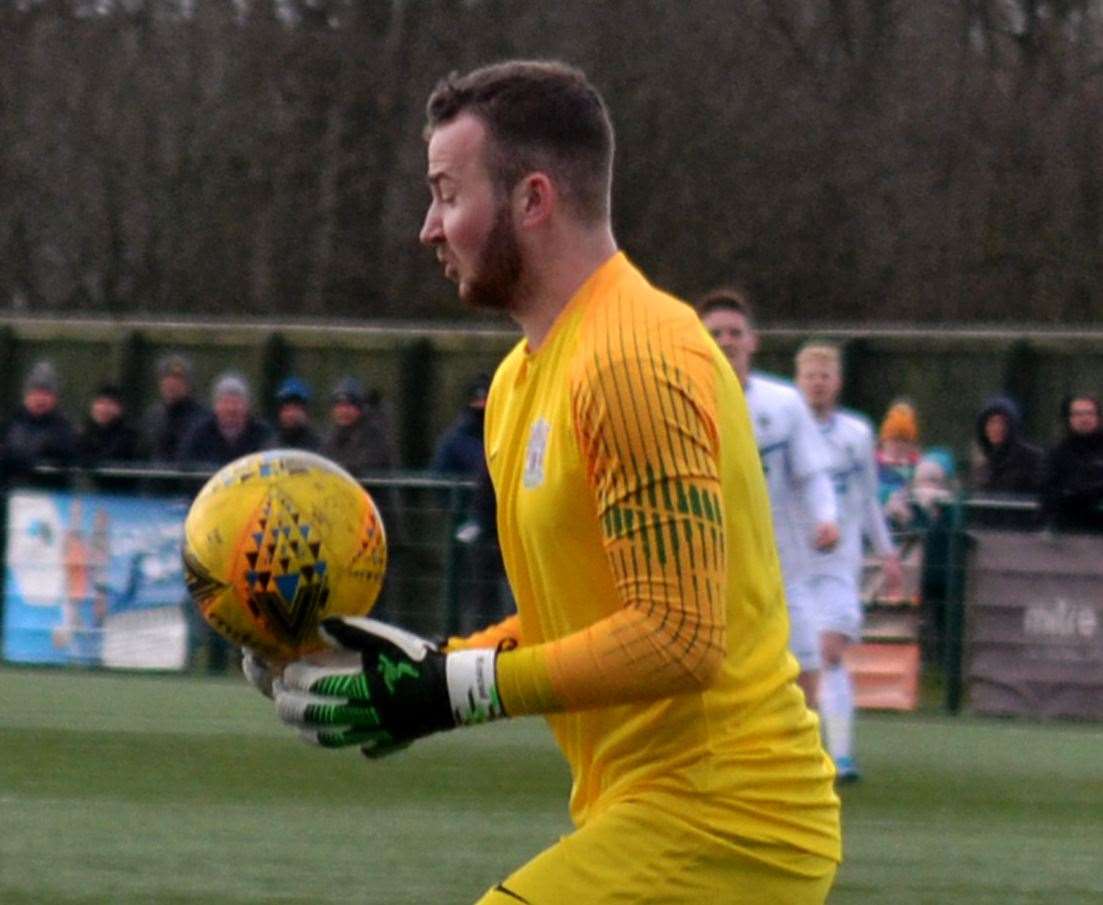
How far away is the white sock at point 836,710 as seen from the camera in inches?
446

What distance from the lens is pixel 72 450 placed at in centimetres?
1625

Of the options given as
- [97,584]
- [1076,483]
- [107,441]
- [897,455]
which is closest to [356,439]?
[107,441]

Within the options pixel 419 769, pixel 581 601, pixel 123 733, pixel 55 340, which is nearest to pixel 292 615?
pixel 581 601

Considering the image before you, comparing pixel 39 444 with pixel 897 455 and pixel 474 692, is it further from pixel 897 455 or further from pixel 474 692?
pixel 474 692

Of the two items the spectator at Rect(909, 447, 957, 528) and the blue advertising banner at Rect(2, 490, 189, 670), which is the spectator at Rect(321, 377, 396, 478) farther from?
the spectator at Rect(909, 447, 957, 528)

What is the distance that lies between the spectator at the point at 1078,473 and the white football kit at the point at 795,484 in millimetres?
4246

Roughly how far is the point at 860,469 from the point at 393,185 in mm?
15618

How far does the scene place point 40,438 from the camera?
16.3m

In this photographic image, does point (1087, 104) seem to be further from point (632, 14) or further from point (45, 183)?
point (45, 183)

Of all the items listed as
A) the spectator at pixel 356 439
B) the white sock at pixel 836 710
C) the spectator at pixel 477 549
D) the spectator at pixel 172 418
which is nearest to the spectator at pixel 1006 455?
the spectator at pixel 477 549

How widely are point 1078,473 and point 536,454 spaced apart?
11550 millimetres

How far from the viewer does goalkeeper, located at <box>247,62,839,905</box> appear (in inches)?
140

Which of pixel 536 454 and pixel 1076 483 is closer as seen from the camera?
pixel 536 454

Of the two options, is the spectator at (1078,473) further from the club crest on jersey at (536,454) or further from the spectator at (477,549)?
the club crest on jersey at (536,454)
